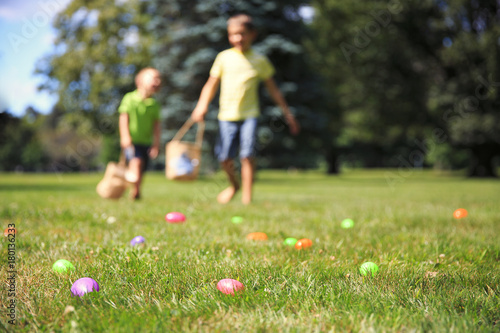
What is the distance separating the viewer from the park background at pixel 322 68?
1452 centimetres

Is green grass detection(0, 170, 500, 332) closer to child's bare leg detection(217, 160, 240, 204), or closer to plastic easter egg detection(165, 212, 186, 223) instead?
plastic easter egg detection(165, 212, 186, 223)

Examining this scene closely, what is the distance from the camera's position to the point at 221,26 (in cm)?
1328

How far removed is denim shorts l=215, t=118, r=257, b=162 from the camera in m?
4.84

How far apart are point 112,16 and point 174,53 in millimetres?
7122

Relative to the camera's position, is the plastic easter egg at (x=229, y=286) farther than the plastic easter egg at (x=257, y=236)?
No

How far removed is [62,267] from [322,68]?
2119 cm

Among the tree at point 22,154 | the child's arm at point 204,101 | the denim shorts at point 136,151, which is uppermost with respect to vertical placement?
the child's arm at point 204,101

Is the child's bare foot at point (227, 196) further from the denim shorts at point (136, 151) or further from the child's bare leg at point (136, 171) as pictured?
the denim shorts at point (136, 151)

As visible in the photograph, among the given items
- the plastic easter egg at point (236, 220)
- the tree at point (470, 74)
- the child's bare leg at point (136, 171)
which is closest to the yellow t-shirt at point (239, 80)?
A: the child's bare leg at point (136, 171)

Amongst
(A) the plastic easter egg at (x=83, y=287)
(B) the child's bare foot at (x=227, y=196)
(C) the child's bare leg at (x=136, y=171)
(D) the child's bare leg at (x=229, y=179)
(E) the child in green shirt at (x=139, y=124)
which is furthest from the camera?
(C) the child's bare leg at (x=136, y=171)

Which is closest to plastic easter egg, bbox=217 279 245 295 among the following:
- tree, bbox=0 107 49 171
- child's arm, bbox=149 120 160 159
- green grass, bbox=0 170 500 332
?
green grass, bbox=0 170 500 332

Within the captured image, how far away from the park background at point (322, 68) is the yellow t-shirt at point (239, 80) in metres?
8.95

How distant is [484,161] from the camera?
22484mm

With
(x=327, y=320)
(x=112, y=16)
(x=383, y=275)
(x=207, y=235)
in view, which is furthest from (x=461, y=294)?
(x=112, y=16)
